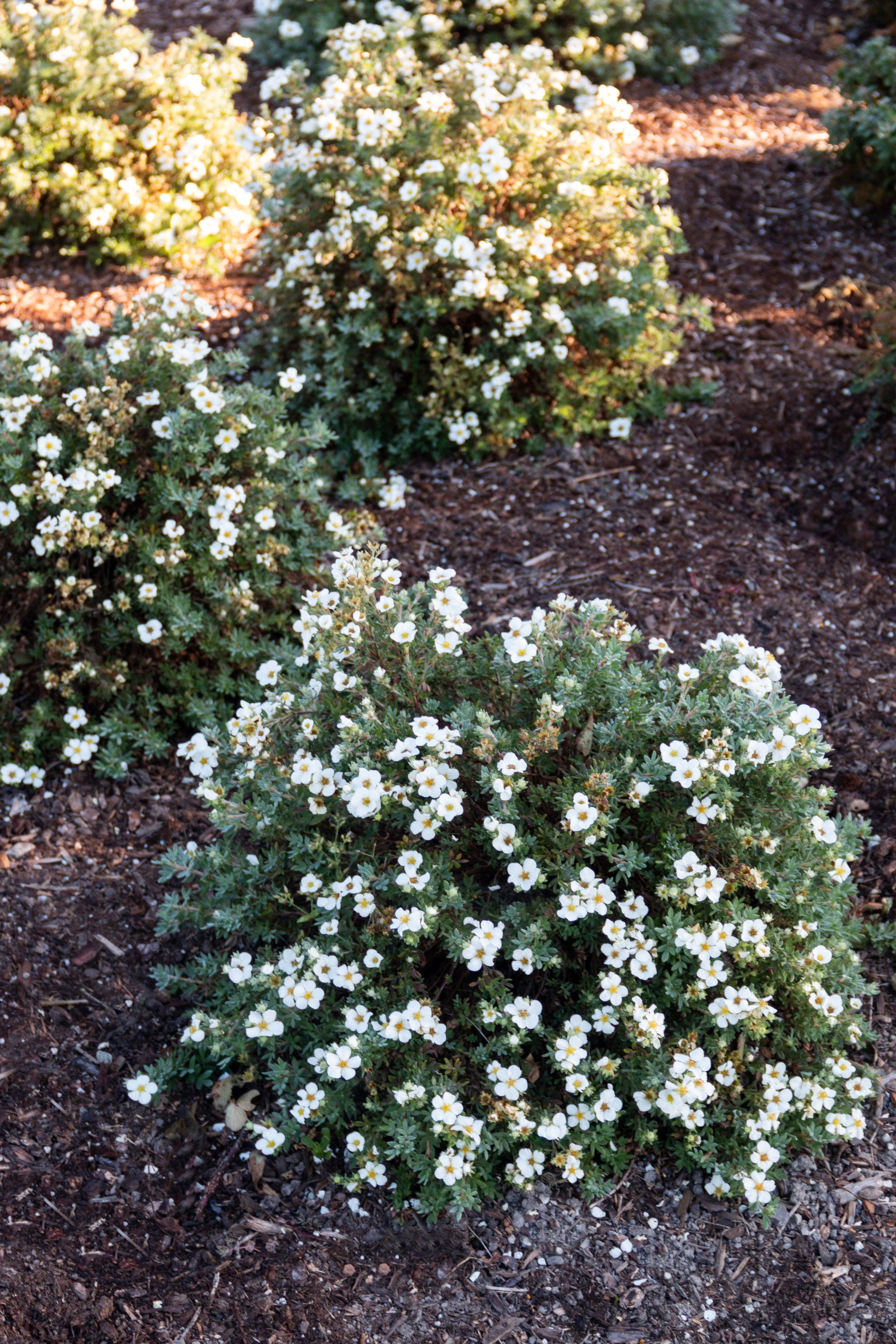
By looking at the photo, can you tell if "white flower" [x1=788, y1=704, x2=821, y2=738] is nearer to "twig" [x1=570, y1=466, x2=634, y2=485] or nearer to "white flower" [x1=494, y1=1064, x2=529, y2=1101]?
"white flower" [x1=494, y1=1064, x2=529, y2=1101]

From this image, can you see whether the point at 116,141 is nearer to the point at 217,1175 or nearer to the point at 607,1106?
the point at 217,1175

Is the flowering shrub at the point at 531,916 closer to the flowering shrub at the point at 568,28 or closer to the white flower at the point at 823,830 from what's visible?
the white flower at the point at 823,830

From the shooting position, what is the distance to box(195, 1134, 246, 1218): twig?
2.77 m

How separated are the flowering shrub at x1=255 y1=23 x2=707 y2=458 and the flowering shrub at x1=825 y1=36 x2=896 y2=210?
171 centimetres

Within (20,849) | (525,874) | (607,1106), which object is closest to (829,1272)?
(607,1106)

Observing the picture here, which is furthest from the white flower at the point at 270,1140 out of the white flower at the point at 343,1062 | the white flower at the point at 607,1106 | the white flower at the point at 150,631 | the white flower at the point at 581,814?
the white flower at the point at 150,631

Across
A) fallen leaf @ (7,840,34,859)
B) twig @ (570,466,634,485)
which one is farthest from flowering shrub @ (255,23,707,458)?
fallen leaf @ (7,840,34,859)

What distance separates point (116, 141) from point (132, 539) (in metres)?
2.95

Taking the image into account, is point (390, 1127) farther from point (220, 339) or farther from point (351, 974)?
point (220, 339)

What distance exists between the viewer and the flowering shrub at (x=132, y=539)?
12.3ft

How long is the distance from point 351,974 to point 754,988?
0.92 metres

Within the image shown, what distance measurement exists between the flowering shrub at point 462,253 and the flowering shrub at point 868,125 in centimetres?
171

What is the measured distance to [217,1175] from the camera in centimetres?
283

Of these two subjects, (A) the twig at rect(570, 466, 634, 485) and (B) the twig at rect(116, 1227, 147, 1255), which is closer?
(B) the twig at rect(116, 1227, 147, 1255)
